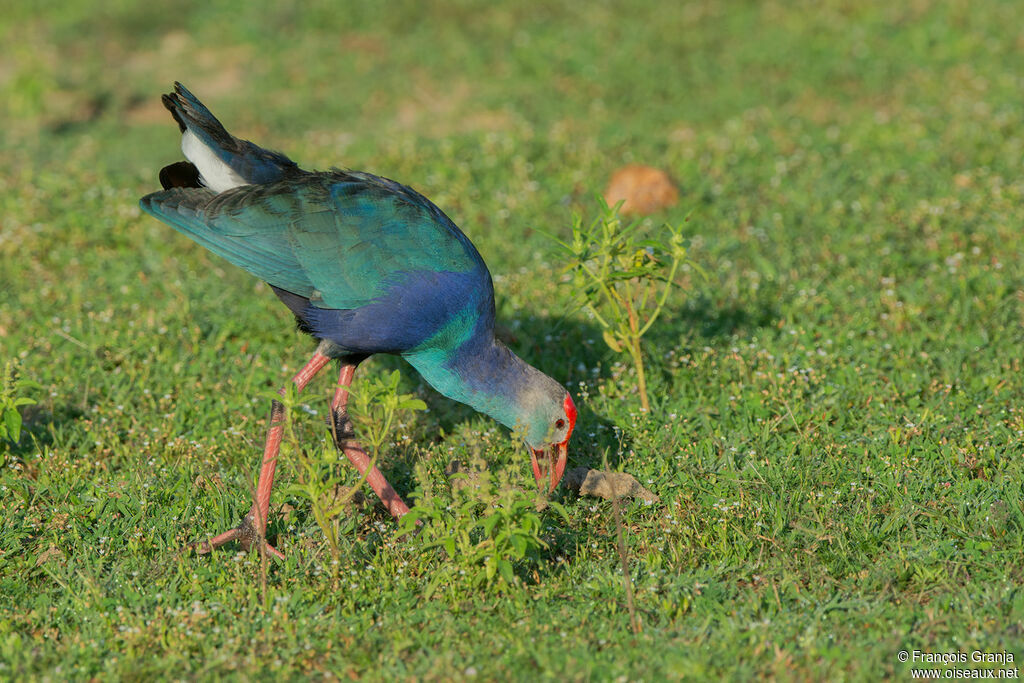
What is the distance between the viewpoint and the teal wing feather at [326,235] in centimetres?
412

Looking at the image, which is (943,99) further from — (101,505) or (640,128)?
(101,505)

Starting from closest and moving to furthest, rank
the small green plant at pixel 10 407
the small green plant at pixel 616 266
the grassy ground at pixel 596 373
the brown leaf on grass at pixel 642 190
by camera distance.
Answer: the grassy ground at pixel 596 373 → the small green plant at pixel 10 407 → the small green plant at pixel 616 266 → the brown leaf on grass at pixel 642 190

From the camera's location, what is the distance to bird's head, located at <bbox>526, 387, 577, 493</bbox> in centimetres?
408

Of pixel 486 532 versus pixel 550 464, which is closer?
pixel 486 532

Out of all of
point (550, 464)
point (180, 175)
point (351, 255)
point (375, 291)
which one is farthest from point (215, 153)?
point (550, 464)

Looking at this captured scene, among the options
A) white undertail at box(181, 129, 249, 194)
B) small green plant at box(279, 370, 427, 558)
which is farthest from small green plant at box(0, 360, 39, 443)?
A: small green plant at box(279, 370, 427, 558)

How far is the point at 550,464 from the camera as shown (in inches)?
163

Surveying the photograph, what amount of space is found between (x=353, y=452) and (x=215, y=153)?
1412 mm

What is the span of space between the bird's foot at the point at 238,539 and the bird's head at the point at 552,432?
104cm

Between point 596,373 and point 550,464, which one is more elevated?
point 550,464

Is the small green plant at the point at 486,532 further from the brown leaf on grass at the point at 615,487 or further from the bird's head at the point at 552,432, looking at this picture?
the brown leaf on grass at the point at 615,487

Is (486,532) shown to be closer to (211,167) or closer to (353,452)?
(353,452)

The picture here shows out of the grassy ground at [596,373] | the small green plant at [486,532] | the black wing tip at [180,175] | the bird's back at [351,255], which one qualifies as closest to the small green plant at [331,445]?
the grassy ground at [596,373]

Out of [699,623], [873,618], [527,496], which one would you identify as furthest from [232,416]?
[873,618]
